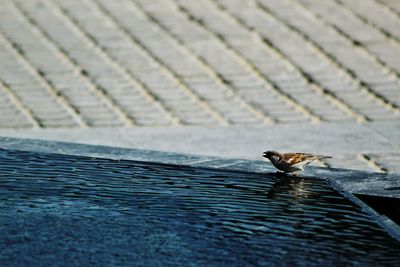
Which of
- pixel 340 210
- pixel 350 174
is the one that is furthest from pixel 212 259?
pixel 350 174

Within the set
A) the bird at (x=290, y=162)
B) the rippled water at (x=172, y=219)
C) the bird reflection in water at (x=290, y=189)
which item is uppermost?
the bird at (x=290, y=162)

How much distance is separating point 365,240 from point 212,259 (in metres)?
0.50

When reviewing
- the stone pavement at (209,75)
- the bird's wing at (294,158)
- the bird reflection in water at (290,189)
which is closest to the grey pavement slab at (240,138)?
the stone pavement at (209,75)

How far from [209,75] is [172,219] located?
4.89m

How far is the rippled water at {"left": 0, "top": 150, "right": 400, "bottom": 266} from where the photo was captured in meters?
2.74

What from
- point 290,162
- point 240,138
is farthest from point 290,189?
point 240,138

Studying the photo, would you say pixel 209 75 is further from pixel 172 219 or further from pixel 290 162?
pixel 172 219

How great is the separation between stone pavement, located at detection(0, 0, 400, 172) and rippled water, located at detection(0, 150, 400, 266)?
A: 2.30m

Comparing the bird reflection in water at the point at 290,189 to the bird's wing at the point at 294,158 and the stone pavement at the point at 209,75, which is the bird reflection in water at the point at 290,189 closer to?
the bird's wing at the point at 294,158

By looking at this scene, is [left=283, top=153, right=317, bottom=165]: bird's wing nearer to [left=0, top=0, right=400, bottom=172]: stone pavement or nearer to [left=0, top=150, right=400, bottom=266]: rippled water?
[left=0, top=150, right=400, bottom=266]: rippled water

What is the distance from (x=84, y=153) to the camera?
4305mm

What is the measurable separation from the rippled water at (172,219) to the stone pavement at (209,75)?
2305 mm

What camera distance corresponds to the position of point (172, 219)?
3.15m

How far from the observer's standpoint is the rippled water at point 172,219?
2.74 m
